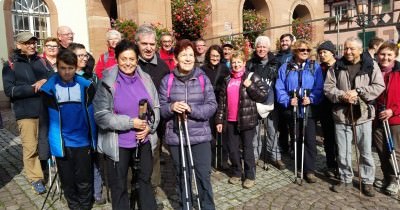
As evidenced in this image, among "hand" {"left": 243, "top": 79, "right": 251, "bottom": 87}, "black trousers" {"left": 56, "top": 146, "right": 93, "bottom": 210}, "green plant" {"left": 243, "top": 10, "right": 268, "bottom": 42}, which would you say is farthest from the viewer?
"green plant" {"left": 243, "top": 10, "right": 268, "bottom": 42}

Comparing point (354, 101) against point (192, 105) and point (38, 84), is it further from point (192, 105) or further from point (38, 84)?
point (38, 84)

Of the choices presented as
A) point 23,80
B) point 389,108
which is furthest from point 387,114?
point 23,80

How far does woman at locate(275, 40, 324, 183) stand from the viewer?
497cm

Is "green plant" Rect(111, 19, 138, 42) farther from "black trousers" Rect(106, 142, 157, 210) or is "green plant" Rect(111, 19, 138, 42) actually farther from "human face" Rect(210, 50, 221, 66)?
"black trousers" Rect(106, 142, 157, 210)

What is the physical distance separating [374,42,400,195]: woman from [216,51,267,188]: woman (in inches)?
61.7

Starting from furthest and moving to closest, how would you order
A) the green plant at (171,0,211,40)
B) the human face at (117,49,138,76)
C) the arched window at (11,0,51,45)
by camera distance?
1. the green plant at (171,0,211,40)
2. the arched window at (11,0,51,45)
3. the human face at (117,49,138,76)

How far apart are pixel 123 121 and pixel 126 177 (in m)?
0.63

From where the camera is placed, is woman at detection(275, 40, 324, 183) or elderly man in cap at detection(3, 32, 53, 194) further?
woman at detection(275, 40, 324, 183)

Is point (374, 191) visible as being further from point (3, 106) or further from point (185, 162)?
point (3, 106)

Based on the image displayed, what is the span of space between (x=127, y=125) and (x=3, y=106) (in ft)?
35.0

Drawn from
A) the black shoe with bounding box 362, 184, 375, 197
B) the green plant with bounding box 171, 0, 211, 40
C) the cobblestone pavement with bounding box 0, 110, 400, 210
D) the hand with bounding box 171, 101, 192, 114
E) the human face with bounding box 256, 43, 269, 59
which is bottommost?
the cobblestone pavement with bounding box 0, 110, 400, 210

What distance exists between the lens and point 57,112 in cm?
376

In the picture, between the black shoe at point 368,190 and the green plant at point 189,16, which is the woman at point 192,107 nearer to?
the black shoe at point 368,190

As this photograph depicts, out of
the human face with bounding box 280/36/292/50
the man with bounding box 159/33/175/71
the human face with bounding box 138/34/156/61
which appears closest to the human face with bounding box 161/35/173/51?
the man with bounding box 159/33/175/71
